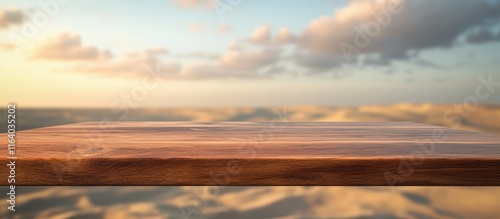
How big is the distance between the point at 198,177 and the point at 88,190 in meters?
1.16

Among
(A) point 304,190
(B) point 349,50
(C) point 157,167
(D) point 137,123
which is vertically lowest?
(A) point 304,190

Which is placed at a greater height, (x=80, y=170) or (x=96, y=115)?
(x=96, y=115)

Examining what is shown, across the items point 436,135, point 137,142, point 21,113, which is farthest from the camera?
point 21,113

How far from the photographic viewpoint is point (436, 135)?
3.96 ft

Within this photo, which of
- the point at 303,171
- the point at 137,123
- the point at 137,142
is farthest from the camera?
the point at 137,123

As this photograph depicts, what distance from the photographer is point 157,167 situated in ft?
2.94

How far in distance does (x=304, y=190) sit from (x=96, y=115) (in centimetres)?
88

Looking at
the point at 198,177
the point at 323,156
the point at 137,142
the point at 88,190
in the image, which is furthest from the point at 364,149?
the point at 88,190

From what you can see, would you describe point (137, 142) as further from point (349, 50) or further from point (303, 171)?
point (349, 50)

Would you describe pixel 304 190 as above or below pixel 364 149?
below

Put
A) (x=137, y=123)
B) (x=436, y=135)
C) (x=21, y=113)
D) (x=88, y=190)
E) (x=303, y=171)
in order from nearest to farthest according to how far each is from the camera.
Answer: (x=303, y=171), (x=436, y=135), (x=137, y=123), (x=88, y=190), (x=21, y=113)

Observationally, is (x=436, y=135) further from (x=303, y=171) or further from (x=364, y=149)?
(x=303, y=171)

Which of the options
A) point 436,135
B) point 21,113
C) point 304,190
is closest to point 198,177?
point 436,135

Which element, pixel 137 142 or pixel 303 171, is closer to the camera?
pixel 303 171
